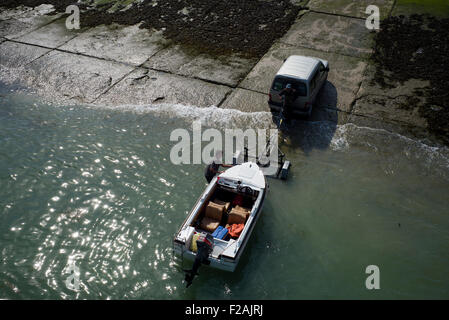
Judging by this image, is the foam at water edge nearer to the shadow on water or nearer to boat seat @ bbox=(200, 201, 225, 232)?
the shadow on water

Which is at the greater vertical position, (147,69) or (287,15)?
(287,15)

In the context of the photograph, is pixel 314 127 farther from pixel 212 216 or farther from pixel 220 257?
pixel 220 257

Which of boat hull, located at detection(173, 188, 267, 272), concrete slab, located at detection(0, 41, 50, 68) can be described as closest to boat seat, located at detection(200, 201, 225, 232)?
boat hull, located at detection(173, 188, 267, 272)

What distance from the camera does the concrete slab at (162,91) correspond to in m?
16.5

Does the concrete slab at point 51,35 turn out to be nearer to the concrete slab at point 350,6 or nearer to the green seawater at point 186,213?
the green seawater at point 186,213

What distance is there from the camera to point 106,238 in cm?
1091

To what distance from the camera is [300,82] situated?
14.1m

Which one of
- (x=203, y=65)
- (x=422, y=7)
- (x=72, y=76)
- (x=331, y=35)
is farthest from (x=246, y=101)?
(x=422, y=7)

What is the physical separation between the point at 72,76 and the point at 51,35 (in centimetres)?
528

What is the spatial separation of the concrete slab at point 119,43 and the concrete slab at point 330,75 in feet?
19.8

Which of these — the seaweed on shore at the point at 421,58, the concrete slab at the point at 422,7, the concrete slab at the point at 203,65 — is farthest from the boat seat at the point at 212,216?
the concrete slab at the point at 422,7
